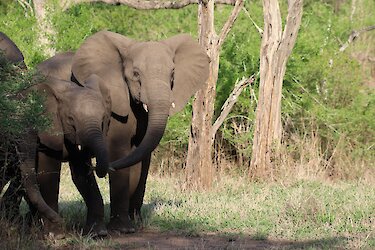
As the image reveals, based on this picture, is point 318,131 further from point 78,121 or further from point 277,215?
point 78,121

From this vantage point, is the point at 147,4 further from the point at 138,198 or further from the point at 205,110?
the point at 138,198

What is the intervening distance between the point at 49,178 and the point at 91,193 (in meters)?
0.50

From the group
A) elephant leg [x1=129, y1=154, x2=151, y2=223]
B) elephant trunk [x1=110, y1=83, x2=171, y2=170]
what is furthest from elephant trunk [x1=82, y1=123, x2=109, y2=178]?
elephant leg [x1=129, y1=154, x2=151, y2=223]

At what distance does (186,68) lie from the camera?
36.6 feet

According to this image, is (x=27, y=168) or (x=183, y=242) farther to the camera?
(x=183, y=242)

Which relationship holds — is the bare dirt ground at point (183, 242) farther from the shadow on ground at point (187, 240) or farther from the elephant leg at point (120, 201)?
the elephant leg at point (120, 201)

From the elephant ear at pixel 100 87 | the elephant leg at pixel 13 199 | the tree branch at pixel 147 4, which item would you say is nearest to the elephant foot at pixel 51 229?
the elephant leg at pixel 13 199

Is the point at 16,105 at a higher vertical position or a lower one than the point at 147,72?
higher

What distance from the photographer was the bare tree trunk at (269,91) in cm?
1500

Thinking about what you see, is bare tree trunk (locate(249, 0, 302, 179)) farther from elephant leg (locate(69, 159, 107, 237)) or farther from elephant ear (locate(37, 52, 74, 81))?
elephant leg (locate(69, 159, 107, 237))

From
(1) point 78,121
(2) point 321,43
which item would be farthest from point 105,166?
(2) point 321,43

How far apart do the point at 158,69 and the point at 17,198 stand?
6.67 feet

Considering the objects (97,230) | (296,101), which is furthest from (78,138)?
(296,101)

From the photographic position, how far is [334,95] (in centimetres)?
1722
